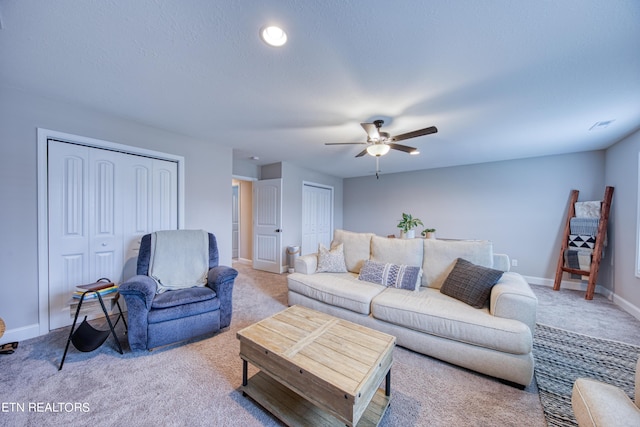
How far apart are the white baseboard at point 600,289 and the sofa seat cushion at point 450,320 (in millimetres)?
2661

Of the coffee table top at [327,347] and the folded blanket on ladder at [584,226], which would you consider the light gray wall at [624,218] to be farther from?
the coffee table top at [327,347]

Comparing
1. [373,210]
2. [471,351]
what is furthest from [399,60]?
[373,210]

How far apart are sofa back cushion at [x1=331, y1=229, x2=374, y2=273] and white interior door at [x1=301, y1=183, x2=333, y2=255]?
2.27 m

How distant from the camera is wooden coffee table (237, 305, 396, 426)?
1163 millimetres

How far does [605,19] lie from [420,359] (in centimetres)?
259

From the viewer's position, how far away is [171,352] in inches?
81.4

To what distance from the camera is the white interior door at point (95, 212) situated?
7.86 feet

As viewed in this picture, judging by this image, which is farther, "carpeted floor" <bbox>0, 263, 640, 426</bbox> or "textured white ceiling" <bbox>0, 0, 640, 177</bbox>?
"carpeted floor" <bbox>0, 263, 640, 426</bbox>

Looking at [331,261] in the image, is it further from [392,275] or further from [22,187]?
[22,187]

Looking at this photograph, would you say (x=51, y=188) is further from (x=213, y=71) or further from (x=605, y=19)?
(x=605, y=19)

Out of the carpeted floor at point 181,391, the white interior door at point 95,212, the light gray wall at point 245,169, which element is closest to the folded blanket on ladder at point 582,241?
the carpeted floor at point 181,391

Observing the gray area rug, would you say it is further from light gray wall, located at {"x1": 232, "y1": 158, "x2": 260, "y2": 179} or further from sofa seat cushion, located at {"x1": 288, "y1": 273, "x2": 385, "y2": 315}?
light gray wall, located at {"x1": 232, "y1": 158, "x2": 260, "y2": 179}

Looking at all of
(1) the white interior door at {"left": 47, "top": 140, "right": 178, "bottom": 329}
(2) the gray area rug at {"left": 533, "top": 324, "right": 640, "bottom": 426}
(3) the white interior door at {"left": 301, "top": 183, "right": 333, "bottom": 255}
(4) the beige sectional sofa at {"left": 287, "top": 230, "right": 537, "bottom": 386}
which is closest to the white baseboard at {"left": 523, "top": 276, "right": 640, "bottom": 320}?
(2) the gray area rug at {"left": 533, "top": 324, "right": 640, "bottom": 426}

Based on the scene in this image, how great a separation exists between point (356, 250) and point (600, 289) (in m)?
4.12
